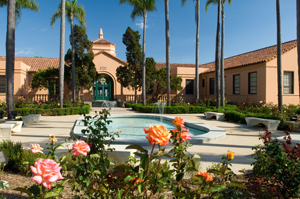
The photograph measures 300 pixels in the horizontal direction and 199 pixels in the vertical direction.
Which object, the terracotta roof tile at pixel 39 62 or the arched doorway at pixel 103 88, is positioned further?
the arched doorway at pixel 103 88

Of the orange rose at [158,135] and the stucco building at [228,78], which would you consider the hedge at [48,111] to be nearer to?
the stucco building at [228,78]

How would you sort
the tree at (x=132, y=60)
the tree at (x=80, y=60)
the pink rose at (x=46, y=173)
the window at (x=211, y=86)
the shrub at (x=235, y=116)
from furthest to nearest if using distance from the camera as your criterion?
1. the window at (x=211, y=86)
2. the tree at (x=132, y=60)
3. the tree at (x=80, y=60)
4. the shrub at (x=235, y=116)
5. the pink rose at (x=46, y=173)

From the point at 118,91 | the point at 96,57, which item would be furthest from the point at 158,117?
the point at 96,57

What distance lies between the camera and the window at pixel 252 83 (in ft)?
63.9

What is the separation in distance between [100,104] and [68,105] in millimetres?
8379

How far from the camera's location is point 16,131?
845cm

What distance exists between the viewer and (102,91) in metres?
27.9

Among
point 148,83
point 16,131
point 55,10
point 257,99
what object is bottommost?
point 16,131

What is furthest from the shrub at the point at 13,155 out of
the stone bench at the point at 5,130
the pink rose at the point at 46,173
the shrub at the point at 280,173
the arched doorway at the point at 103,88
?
the arched doorway at the point at 103,88

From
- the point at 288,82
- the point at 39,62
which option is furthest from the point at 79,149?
the point at 39,62

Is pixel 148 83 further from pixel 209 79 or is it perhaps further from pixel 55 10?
pixel 55 10

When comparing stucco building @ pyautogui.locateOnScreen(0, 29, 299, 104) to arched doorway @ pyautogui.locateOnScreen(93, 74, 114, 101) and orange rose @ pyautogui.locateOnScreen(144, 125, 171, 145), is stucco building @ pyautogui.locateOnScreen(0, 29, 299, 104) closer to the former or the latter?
arched doorway @ pyautogui.locateOnScreen(93, 74, 114, 101)

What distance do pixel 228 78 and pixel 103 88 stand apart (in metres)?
15.5

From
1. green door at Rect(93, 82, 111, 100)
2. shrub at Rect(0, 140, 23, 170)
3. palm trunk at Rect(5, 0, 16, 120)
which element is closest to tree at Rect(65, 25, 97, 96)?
green door at Rect(93, 82, 111, 100)
